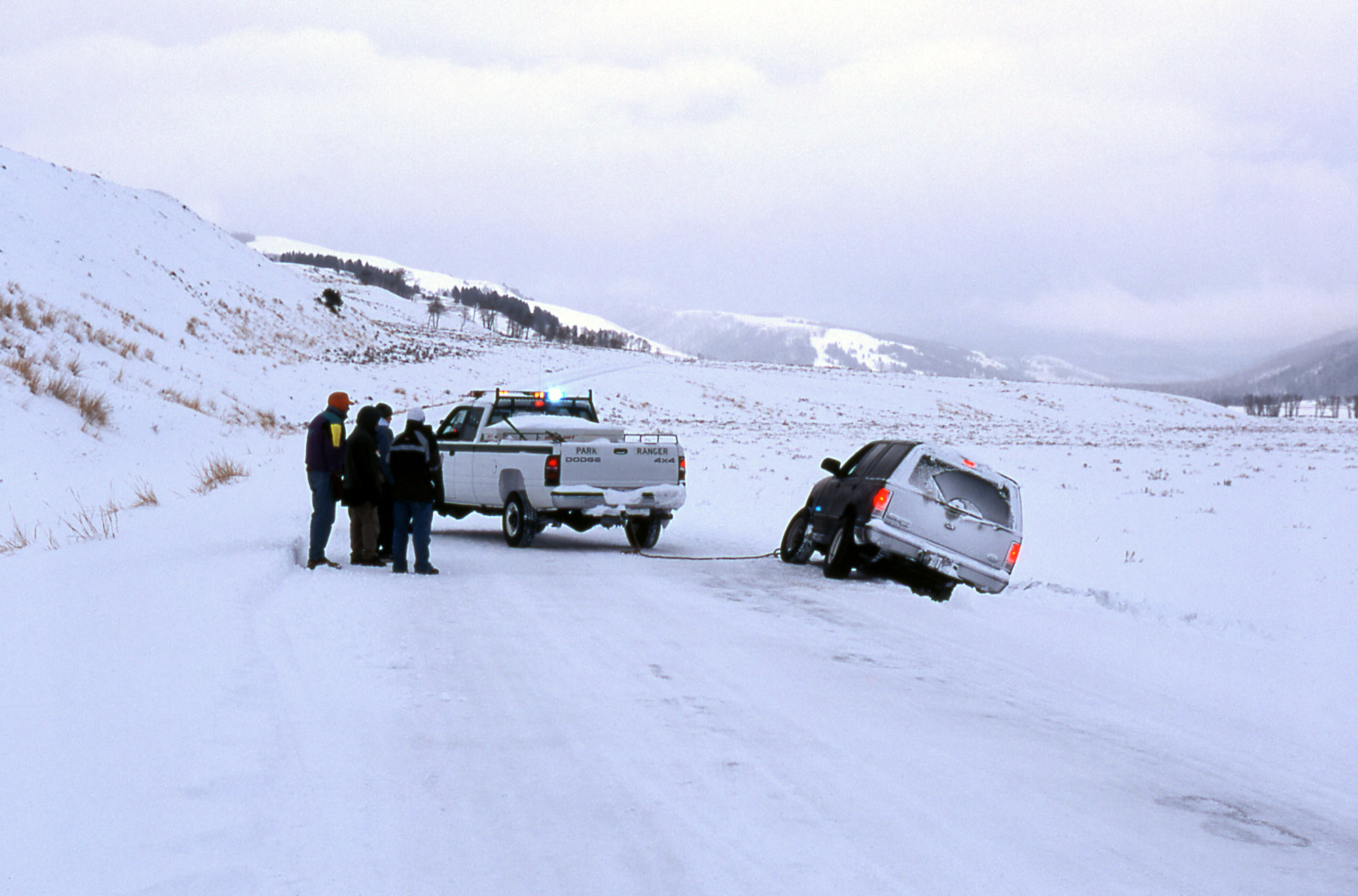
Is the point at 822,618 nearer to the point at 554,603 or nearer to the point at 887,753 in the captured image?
the point at 554,603

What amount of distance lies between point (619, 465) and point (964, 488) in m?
4.63

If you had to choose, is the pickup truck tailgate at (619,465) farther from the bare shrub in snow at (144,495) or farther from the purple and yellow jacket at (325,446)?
the bare shrub in snow at (144,495)

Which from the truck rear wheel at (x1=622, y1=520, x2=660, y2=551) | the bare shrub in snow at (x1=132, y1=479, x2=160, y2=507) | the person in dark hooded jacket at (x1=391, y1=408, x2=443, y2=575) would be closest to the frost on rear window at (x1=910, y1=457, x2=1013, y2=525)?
the truck rear wheel at (x1=622, y1=520, x2=660, y2=551)

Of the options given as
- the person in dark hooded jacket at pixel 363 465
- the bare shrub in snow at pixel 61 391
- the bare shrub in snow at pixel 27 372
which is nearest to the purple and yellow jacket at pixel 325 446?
the person in dark hooded jacket at pixel 363 465

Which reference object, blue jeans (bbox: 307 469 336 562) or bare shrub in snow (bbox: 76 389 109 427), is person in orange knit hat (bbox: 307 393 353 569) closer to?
blue jeans (bbox: 307 469 336 562)

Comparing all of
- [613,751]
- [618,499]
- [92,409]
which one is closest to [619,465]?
[618,499]

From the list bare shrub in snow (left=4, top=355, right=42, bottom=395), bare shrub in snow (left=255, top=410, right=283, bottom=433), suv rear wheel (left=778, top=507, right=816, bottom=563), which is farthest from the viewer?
bare shrub in snow (left=255, top=410, right=283, bottom=433)

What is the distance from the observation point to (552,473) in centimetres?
1365

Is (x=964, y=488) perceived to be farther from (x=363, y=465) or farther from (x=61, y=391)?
(x=61, y=391)

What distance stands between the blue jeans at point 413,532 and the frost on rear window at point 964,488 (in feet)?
17.9

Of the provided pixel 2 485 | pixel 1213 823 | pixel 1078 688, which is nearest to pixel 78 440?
pixel 2 485

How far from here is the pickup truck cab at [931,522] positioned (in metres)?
11.5

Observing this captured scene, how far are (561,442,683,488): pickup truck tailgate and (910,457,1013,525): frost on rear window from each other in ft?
12.6

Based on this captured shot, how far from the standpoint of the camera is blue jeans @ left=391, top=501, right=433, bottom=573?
11.1 m
